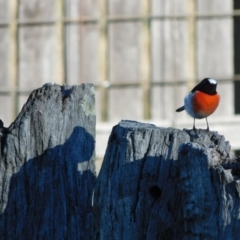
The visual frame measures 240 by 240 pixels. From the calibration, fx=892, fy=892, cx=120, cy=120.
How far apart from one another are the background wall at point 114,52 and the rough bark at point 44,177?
4746 millimetres

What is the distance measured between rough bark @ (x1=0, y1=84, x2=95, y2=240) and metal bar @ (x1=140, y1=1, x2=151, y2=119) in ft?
16.1

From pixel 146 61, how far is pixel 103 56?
0.39 meters

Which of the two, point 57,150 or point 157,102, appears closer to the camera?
point 57,150

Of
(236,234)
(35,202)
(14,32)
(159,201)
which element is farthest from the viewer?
(14,32)

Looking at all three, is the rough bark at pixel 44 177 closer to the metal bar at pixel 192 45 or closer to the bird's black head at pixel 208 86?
the bird's black head at pixel 208 86

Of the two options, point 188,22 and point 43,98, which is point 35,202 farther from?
point 188,22

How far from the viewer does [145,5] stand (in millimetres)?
7992

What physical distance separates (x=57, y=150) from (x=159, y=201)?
451mm

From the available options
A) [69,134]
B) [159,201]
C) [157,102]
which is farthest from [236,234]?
[157,102]

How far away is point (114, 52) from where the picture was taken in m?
7.91

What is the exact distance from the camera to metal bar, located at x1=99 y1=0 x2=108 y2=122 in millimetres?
7918

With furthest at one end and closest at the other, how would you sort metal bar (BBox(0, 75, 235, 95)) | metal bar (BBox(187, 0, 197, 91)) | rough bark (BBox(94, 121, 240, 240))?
metal bar (BBox(187, 0, 197, 91)) → metal bar (BBox(0, 75, 235, 95)) → rough bark (BBox(94, 121, 240, 240))

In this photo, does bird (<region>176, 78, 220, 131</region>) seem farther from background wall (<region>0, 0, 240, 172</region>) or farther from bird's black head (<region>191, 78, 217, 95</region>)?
background wall (<region>0, 0, 240, 172</region>)

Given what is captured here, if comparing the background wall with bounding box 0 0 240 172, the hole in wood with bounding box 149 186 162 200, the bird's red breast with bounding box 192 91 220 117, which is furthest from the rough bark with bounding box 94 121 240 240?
the background wall with bounding box 0 0 240 172
